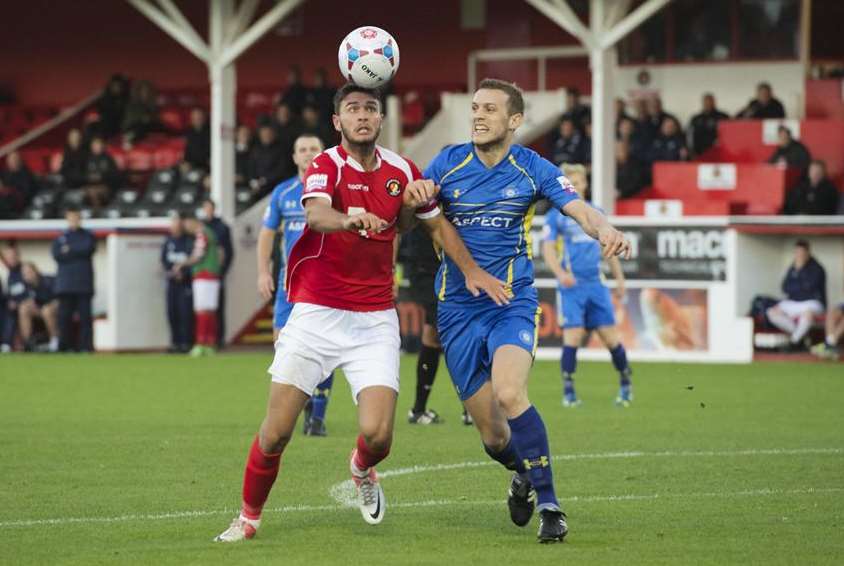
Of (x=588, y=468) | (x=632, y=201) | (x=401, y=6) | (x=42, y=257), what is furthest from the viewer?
(x=401, y=6)

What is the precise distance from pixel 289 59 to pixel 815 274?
1413 centimetres

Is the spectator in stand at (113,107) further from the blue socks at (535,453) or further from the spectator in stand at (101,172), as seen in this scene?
the blue socks at (535,453)

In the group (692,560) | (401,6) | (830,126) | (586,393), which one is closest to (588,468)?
(692,560)

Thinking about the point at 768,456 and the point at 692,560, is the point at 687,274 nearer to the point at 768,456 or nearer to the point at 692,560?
the point at 768,456

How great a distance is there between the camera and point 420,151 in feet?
94.1

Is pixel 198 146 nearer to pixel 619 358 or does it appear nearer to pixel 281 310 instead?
pixel 619 358

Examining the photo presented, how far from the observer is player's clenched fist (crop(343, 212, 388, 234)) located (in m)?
7.61

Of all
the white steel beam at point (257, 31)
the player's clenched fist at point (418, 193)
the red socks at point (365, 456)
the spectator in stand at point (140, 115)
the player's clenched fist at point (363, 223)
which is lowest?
the red socks at point (365, 456)

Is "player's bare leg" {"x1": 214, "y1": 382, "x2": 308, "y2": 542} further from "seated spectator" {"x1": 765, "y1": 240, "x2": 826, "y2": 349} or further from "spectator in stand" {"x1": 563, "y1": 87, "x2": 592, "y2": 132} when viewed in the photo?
"spectator in stand" {"x1": 563, "y1": 87, "x2": 592, "y2": 132}

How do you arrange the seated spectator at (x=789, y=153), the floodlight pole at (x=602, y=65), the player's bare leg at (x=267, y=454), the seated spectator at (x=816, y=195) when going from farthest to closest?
the seated spectator at (x=789, y=153), the floodlight pole at (x=602, y=65), the seated spectator at (x=816, y=195), the player's bare leg at (x=267, y=454)

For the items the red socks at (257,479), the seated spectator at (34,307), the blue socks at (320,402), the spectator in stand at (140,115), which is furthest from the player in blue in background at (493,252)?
the spectator in stand at (140,115)

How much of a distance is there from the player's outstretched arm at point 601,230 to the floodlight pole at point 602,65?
15.7m

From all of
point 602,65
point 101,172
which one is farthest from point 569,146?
point 101,172

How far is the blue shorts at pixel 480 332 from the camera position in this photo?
28.4 feet
